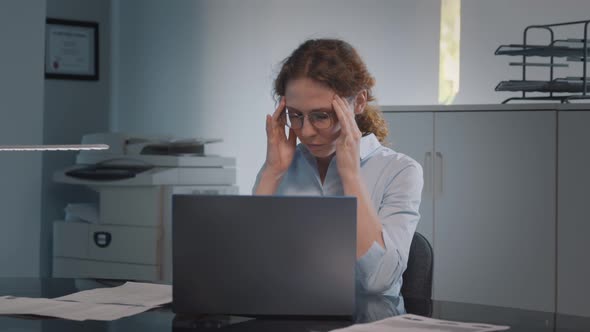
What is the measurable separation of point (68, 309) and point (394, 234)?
29.3 inches

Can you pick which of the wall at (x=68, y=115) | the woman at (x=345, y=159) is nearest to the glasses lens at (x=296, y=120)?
the woman at (x=345, y=159)

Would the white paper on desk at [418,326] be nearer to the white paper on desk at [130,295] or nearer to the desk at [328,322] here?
the desk at [328,322]

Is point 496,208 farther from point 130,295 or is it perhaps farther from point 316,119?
point 130,295

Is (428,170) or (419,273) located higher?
(428,170)

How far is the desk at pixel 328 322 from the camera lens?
1.53m

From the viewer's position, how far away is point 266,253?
1.52m

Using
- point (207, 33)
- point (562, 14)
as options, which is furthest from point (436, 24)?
point (207, 33)

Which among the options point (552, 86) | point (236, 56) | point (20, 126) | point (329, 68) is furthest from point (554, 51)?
point (20, 126)

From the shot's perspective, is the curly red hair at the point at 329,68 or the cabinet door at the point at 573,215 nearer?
the curly red hair at the point at 329,68

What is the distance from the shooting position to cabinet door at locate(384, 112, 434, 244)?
11.7 feet

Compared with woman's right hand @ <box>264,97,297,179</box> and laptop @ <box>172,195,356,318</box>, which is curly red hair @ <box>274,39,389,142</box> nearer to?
woman's right hand @ <box>264,97,297,179</box>

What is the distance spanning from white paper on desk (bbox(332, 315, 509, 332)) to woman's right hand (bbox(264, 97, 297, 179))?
0.80 meters

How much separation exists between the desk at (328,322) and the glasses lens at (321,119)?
0.47 meters

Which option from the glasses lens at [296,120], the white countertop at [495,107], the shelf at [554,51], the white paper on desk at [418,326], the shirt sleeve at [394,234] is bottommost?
the white paper on desk at [418,326]
